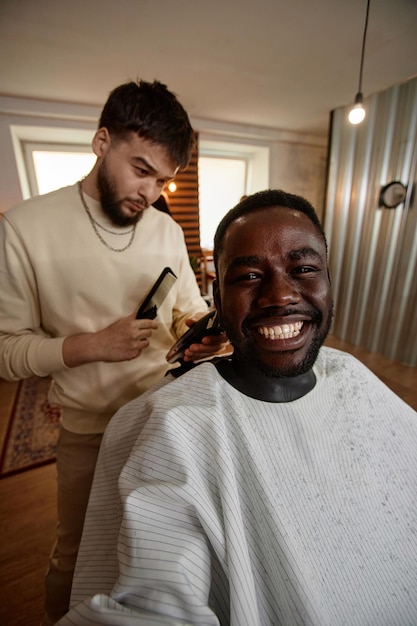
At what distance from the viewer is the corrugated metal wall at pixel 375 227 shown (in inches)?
113

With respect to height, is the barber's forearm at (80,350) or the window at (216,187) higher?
the window at (216,187)

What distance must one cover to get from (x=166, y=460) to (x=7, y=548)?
166 cm

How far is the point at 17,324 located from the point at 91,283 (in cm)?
25

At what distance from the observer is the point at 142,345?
35.4 inches

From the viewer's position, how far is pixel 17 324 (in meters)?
0.87

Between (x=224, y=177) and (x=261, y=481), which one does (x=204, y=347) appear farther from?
(x=224, y=177)

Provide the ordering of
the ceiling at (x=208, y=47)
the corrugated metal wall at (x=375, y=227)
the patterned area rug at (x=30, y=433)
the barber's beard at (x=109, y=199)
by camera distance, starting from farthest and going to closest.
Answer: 1. the corrugated metal wall at (x=375, y=227)
2. the patterned area rug at (x=30, y=433)
3. the ceiling at (x=208, y=47)
4. the barber's beard at (x=109, y=199)

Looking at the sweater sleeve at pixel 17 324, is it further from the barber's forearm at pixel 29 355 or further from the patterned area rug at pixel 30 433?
the patterned area rug at pixel 30 433

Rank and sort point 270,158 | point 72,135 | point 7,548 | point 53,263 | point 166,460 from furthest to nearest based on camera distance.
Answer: point 270,158, point 72,135, point 7,548, point 53,263, point 166,460

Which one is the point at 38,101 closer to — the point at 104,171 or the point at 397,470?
the point at 104,171

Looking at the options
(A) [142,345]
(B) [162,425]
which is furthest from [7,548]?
(B) [162,425]

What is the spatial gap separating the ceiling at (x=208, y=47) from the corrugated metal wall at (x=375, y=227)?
34 centimetres

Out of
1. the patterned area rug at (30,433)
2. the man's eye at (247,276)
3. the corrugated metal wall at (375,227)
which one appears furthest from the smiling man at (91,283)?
the corrugated metal wall at (375,227)

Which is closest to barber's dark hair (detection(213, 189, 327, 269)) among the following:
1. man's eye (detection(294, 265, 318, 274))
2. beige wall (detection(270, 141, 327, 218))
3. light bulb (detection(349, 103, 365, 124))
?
man's eye (detection(294, 265, 318, 274))
